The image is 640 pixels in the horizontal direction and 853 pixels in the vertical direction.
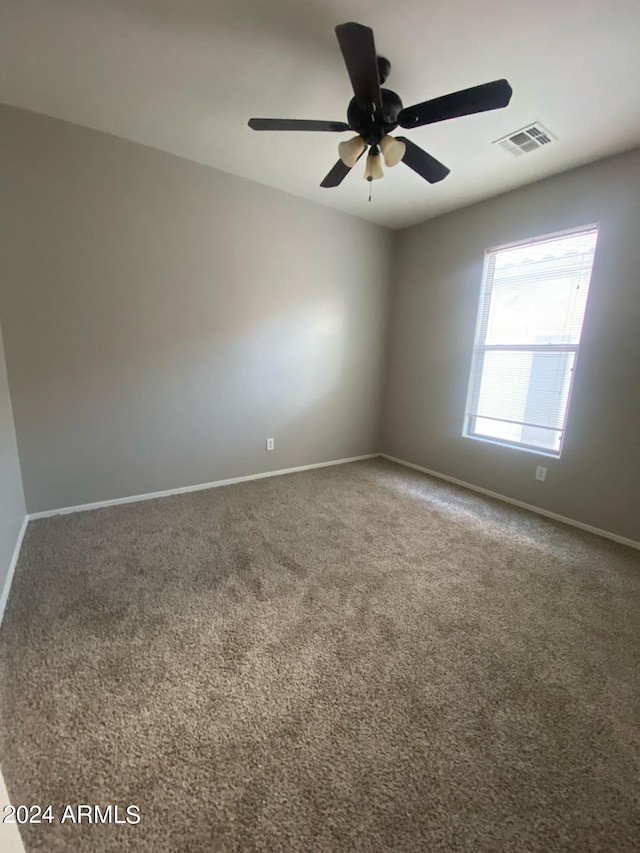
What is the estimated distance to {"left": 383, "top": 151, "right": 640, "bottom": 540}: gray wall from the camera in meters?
2.44

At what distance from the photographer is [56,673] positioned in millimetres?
1347

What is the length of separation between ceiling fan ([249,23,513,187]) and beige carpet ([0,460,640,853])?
2.30 meters

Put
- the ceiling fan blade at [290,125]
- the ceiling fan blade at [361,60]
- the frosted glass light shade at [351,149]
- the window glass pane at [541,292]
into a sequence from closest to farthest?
the ceiling fan blade at [361,60], the ceiling fan blade at [290,125], the frosted glass light shade at [351,149], the window glass pane at [541,292]

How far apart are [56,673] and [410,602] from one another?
1577 millimetres

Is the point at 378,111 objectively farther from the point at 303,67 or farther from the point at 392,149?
the point at 303,67

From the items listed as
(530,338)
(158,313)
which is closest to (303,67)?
(158,313)

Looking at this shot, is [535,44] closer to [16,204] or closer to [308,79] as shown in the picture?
[308,79]

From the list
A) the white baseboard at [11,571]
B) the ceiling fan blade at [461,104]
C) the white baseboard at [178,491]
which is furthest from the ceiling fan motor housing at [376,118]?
the white baseboard at [11,571]

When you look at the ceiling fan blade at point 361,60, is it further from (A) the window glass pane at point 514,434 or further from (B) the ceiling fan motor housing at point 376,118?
(A) the window glass pane at point 514,434

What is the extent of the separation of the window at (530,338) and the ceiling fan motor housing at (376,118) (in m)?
1.82

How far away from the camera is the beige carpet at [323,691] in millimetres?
949

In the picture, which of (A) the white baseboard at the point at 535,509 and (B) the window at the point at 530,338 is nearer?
(A) the white baseboard at the point at 535,509

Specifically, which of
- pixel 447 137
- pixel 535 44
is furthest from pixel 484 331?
pixel 535 44

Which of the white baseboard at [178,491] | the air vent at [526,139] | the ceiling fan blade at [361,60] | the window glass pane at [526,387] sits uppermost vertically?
the air vent at [526,139]
